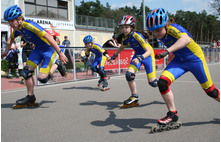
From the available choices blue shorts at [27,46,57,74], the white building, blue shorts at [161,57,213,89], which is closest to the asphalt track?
blue shorts at [161,57,213,89]

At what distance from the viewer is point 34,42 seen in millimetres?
5316

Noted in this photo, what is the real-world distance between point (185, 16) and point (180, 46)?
101 m

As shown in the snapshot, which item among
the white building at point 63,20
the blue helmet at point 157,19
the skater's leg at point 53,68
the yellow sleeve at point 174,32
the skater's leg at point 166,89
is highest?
the white building at point 63,20

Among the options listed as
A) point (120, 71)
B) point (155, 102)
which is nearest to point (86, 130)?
point (155, 102)

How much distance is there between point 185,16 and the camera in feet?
318

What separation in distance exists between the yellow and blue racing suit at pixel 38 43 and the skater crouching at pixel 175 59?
2578 mm

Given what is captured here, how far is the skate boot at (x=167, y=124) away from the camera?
3.53 m

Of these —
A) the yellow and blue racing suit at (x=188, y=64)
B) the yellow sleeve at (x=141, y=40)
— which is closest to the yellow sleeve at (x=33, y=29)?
the yellow sleeve at (x=141, y=40)

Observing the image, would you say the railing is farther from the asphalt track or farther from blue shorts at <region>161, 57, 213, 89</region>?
blue shorts at <region>161, 57, 213, 89</region>

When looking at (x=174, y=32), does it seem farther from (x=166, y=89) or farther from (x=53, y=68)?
(x=53, y=68)

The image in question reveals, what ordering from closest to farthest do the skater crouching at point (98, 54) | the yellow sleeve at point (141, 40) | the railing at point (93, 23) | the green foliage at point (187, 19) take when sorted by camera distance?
1. the yellow sleeve at point (141, 40)
2. the skater crouching at point (98, 54)
3. the railing at point (93, 23)
4. the green foliage at point (187, 19)

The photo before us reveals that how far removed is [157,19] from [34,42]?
120 inches

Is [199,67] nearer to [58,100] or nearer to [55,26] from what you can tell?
[58,100]

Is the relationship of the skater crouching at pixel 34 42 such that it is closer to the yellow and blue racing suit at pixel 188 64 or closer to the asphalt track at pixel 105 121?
the asphalt track at pixel 105 121
